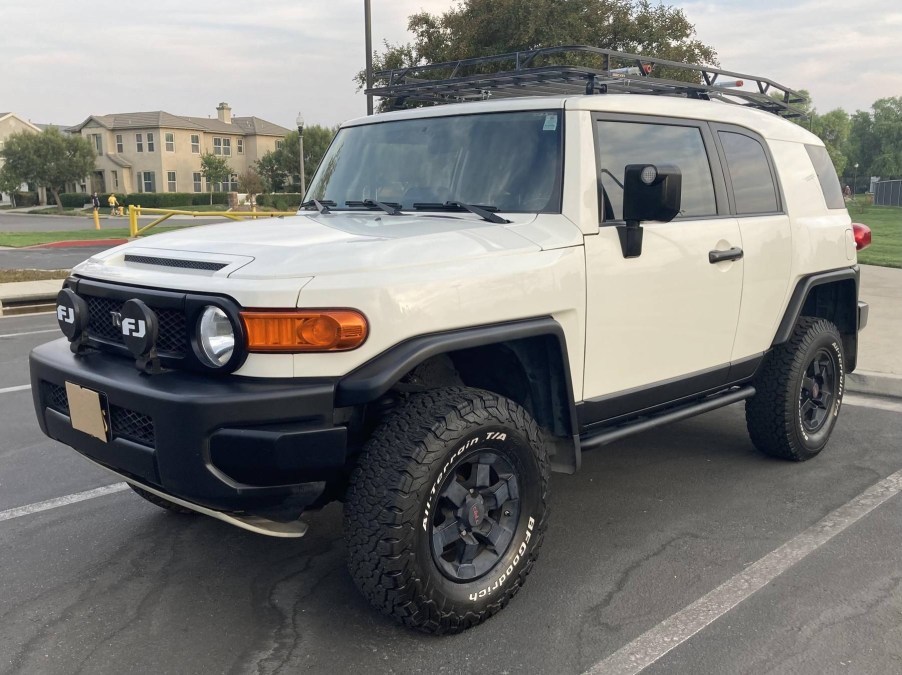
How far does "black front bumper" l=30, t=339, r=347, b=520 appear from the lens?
2.60 metres

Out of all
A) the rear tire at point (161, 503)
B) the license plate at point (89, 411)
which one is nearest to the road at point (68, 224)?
the rear tire at point (161, 503)

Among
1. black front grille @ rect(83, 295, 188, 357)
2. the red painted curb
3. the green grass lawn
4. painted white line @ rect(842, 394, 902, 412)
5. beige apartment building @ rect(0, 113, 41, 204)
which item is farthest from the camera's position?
beige apartment building @ rect(0, 113, 41, 204)

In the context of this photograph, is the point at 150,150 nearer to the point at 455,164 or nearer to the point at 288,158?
the point at 288,158

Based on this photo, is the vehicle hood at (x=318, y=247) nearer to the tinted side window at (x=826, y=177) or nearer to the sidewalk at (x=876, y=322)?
the tinted side window at (x=826, y=177)

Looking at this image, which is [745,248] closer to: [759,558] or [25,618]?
[759,558]

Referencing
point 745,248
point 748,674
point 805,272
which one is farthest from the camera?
point 805,272

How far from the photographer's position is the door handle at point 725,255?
3.99 meters

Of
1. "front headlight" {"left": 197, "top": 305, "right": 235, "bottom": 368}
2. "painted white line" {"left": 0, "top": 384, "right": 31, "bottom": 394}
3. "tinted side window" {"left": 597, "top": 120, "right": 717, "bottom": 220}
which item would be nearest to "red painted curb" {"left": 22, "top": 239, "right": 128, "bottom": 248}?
"painted white line" {"left": 0, "top": 384, "right": 31, "bottom": 394}

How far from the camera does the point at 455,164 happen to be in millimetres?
3834

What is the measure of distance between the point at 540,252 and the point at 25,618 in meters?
2.39

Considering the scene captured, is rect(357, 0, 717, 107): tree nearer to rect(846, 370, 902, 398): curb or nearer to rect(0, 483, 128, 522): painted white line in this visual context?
rect(846, 370, 902, 398): curb

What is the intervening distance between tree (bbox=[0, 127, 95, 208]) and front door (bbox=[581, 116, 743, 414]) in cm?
6784

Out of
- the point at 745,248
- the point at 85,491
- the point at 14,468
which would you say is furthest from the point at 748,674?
the point at 14,468

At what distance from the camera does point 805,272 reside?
4.71m
